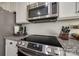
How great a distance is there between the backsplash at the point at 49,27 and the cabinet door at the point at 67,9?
0.21ft

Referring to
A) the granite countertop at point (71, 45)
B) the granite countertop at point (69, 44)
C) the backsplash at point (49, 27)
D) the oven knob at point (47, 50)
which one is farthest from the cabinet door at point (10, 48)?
the granite countertop at point (71, 45)

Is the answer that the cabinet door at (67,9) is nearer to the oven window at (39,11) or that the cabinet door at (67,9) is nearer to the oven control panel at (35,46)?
the oven window at (39,11)

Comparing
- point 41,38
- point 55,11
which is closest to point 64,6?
point 55,11

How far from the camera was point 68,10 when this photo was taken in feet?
3.89

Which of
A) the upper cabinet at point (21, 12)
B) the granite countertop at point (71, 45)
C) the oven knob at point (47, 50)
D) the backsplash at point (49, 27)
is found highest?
the upper cabinet at point (21, 12)

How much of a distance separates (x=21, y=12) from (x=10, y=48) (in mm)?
350

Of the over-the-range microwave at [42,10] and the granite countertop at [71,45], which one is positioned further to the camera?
the over-the-range microwave at [42,10]

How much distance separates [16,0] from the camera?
1252 mm

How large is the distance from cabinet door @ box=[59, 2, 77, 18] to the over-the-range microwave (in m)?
0.04

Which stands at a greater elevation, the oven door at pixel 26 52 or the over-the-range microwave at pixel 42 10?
the over-the-range microwave at pixel 42 10

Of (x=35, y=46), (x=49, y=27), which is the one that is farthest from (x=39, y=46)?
(x=49, y=27)

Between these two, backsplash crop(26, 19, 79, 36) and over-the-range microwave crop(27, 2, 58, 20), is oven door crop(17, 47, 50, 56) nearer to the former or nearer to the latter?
backsplash crop(26, 19, 79, 36)

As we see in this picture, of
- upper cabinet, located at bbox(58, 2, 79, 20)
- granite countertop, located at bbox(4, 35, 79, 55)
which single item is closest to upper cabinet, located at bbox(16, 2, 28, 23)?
granite countertop, located at bbox(4, 35, 79, 55)

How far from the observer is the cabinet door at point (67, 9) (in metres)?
1.17
